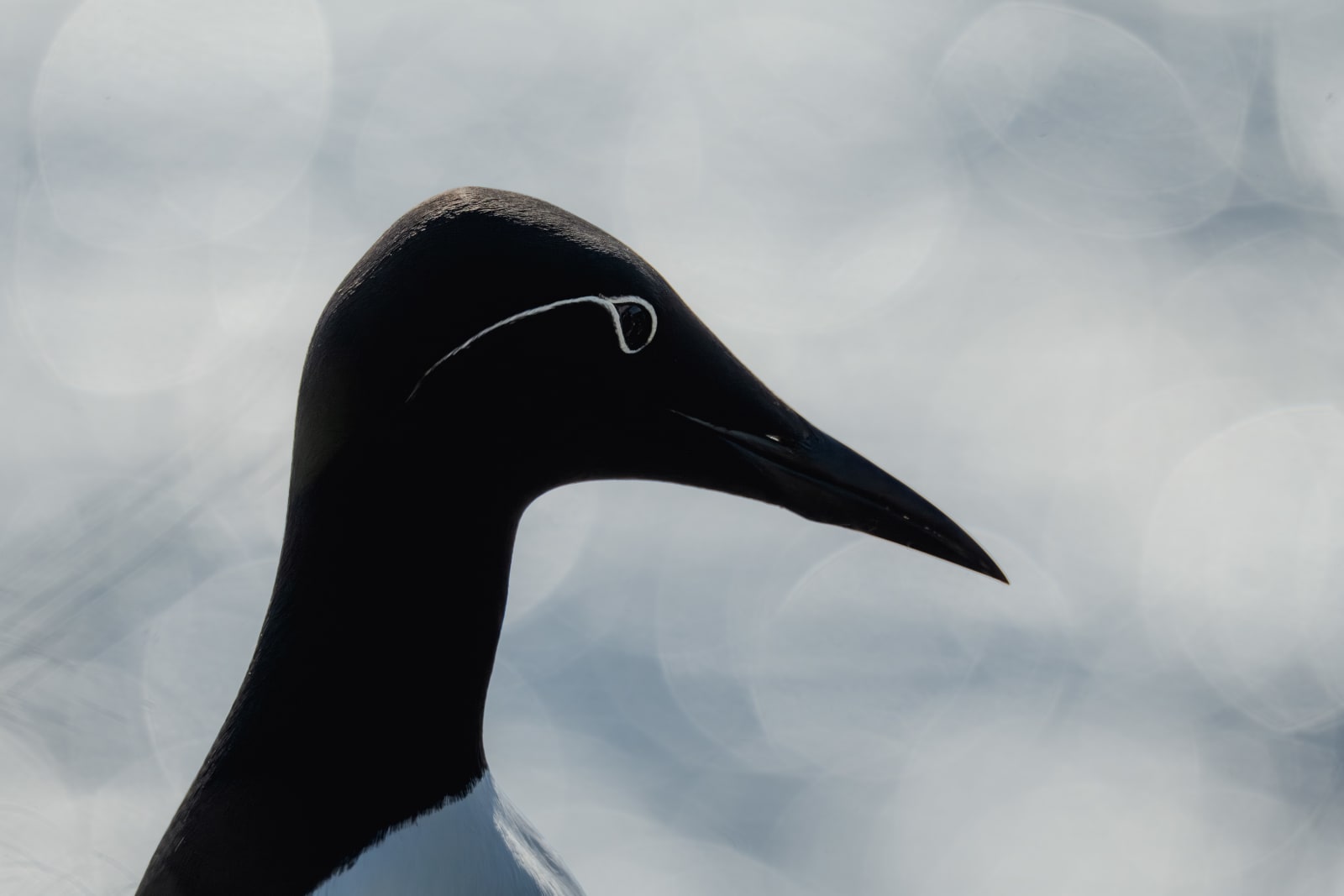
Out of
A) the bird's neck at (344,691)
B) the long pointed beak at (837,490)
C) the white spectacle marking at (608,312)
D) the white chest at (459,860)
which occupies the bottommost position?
the white chest at (459,860)

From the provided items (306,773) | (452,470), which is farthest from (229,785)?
(452,470)

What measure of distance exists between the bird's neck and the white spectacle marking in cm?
22

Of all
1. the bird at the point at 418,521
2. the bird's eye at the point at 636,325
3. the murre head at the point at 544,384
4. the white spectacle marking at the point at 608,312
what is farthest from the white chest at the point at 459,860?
the bird's eye at the point at 636,325

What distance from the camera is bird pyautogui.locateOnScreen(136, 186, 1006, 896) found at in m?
2.82

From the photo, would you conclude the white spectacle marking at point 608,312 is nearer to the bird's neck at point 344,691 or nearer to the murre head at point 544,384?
the murre head at point 544,384

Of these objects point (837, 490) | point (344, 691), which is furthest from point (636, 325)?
point (344, 691)

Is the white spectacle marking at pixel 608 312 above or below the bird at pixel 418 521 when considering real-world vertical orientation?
above

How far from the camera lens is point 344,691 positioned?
285 cm

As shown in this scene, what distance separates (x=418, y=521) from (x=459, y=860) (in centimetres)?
68

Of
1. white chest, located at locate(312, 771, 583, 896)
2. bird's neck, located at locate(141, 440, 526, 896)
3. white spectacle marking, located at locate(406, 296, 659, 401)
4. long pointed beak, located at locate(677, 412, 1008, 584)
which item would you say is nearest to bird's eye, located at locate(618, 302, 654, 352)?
white spectacle marking, located at locate(406, 296, 659, 401)

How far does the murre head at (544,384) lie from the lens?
2.84 m

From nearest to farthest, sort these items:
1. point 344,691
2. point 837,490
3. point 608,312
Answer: point 344,691, point 608,312, point 837,490

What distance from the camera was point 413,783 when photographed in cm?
292

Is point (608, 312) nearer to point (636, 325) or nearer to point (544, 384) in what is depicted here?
point (636, 325)
